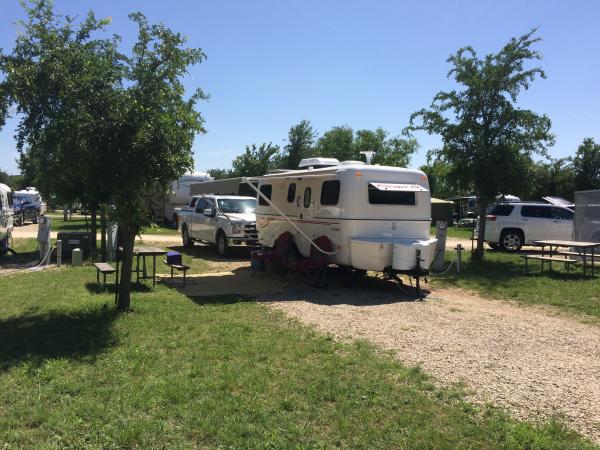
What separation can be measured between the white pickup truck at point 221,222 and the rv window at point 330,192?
4.18 metres

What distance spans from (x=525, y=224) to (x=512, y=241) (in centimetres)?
71

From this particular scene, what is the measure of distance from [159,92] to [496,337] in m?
5.30

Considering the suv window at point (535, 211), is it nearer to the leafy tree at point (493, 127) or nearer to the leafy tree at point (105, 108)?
the leafy tree at point (493, 127)

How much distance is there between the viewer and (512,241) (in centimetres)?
1873

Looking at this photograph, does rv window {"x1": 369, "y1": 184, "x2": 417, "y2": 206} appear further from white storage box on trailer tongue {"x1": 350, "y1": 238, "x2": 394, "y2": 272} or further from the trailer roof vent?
the trailer roof vent

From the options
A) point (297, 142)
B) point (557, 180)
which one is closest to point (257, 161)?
point (297, 142)

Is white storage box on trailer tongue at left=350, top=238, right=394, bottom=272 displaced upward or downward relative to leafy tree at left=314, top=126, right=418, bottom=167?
downward

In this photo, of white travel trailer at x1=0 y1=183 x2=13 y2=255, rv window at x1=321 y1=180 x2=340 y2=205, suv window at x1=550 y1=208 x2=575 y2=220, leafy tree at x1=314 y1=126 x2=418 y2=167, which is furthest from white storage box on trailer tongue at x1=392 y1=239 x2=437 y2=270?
leafy tree at x1=314 y1=126 x2=418 y2=167

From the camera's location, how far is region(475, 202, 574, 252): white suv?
18.4 m

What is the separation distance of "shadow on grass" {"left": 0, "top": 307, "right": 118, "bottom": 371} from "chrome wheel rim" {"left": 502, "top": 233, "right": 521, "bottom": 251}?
1463 centimetres

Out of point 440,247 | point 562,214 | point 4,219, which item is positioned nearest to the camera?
point 440,247

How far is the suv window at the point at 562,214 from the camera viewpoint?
18.6 metres

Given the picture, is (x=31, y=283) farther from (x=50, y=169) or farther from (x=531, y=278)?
(x=531, y=278)

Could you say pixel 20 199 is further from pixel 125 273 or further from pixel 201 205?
pixel 125 273
